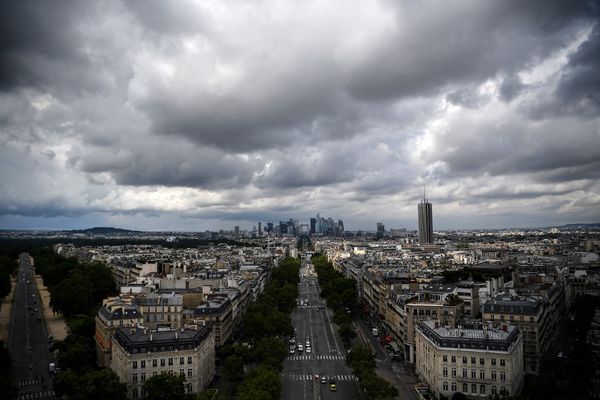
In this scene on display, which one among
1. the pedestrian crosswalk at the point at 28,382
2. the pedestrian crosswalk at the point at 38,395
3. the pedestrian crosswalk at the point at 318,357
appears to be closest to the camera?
the pedestrian crosswalk at the point at 38,395

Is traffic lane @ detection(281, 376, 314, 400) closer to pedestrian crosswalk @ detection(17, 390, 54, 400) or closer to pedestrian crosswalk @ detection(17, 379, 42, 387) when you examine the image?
pedestrian crosswalk @ detection(17, 390, 54, 400)

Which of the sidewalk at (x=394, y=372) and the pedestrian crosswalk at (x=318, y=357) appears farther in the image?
the pedestrian crosswalk at (x=318, y=357)

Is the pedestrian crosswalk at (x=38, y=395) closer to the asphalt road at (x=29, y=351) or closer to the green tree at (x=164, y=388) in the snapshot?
the asphalt road at (x=29, y=351)

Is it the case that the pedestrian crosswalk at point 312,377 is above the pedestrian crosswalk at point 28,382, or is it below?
above

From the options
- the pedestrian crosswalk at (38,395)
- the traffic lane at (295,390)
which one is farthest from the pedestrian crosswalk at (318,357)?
the pedestrian crosswalk at (38,395)

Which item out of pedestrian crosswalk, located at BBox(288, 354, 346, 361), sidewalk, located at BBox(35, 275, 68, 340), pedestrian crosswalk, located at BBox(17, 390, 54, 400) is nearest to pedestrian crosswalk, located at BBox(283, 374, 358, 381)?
pedestrian crosswalk, located at BBox(288, 354, 346, 361)

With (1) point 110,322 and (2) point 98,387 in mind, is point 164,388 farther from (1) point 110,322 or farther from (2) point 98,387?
(1) point 110,322
